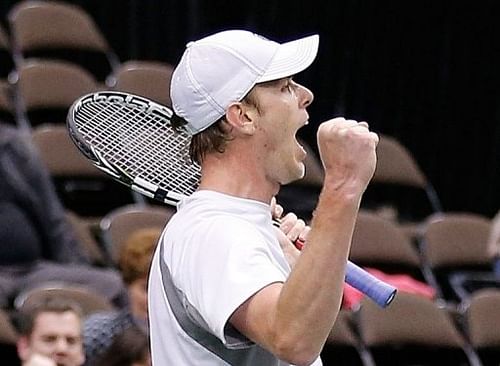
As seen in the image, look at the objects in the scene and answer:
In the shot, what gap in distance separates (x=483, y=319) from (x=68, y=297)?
1807 mm

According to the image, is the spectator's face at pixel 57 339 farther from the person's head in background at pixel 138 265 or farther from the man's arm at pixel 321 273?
the man's arm at pixel 321 273

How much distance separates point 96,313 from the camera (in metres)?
5.37

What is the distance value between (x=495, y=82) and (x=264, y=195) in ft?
20.9

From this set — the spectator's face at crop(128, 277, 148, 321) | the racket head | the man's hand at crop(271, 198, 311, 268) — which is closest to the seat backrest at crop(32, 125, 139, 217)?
the spectator's face at crop(128, 277, 148, 321)

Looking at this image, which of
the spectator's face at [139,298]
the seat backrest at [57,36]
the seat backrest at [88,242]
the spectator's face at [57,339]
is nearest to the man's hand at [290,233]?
the spectator's face at [57,339]

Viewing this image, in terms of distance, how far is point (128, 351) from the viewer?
4.45 m

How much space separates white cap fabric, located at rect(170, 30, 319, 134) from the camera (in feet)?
7.89

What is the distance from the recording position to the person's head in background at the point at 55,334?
15.2 ft

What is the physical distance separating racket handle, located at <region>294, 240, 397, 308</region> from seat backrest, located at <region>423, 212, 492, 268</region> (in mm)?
4378

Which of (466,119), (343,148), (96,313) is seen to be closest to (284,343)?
(343,148)

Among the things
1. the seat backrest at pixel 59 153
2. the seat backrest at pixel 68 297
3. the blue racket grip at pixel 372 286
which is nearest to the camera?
the blue racket grip at pixel 372 286

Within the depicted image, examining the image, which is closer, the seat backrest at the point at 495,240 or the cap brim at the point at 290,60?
the cap brim at the point at 290,60

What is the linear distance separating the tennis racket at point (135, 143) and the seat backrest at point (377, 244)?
12.3ft

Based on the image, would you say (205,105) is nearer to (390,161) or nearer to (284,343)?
(284,343)
